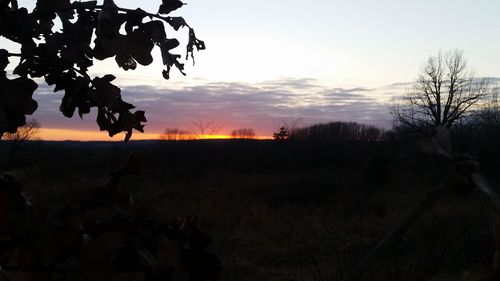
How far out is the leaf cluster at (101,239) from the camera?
2.46 feet

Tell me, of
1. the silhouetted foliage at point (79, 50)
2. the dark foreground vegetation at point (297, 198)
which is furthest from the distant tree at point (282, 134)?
the silhouetted foliage at point (79, 50)

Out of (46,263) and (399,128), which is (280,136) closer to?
(399,128)

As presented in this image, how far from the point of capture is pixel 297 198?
2655cm

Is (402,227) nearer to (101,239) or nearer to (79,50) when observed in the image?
(101,239)

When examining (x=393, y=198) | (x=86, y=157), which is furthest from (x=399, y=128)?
(x=86, y=157)

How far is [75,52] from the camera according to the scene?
39.3 inches

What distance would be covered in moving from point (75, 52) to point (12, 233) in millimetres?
366

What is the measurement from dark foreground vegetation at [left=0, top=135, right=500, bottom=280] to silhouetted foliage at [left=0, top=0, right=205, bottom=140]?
0.20m

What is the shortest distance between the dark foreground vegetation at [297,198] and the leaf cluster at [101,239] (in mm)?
57

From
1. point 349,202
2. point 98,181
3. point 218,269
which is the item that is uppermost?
point 98,181

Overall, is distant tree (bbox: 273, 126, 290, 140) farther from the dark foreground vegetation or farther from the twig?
the twig

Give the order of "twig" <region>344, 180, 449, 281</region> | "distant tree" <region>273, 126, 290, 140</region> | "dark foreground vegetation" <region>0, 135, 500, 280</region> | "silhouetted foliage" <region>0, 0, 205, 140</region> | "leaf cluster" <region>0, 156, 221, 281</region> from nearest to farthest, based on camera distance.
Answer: "twig" <region>344, 180, 449, 281</region> → "leaf cluster" <region>0, 156, 221, 281</region> → "silhouetted foliage" <region>0, 0, 205, 140</region> → "dark foreground vegetation" <region>0, 135, 500, 280</region> → "distant tree" <region>273, 126, 290, 140</region>

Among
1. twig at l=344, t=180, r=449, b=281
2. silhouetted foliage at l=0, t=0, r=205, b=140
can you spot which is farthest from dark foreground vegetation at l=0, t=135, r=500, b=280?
silhouetted foliage at l=0, t=0, r=205, b=140

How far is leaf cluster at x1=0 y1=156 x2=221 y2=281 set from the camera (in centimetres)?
75
